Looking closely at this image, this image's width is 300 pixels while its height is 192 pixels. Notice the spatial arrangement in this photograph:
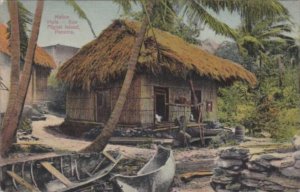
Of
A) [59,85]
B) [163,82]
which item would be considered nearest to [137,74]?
[163,82]

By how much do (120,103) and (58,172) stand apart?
49 cm

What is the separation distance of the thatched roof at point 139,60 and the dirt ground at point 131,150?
1.00ft

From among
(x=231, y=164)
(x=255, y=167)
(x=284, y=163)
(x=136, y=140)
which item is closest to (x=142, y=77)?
(x=136, y=140)

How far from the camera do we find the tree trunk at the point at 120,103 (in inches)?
A: 135

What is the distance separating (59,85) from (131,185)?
2.41 feet

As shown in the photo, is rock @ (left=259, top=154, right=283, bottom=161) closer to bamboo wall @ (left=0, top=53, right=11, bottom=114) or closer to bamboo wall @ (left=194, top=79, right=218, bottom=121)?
bamboo wall @ (left=194, top=79, right=218, bottom=121)

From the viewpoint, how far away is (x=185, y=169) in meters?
3.47

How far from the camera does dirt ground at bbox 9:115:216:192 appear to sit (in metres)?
3.45

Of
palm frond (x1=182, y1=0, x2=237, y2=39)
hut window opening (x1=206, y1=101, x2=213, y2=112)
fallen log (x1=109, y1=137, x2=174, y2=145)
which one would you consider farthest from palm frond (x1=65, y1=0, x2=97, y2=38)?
hut window opening (x1=206, y1=101, x2=213, y2=112)

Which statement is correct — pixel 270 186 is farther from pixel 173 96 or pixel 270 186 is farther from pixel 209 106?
pixel 173 96

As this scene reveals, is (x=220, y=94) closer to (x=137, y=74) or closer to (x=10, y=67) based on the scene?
(x=137, y=74)

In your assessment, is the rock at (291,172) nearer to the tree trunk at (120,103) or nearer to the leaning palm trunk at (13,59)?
the tree trunk at (120,103)

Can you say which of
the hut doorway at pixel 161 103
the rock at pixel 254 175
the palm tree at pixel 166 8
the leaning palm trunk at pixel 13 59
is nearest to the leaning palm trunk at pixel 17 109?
the leaning palm trunk at pixel 13 59

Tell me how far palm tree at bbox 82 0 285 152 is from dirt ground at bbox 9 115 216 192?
0.09m
